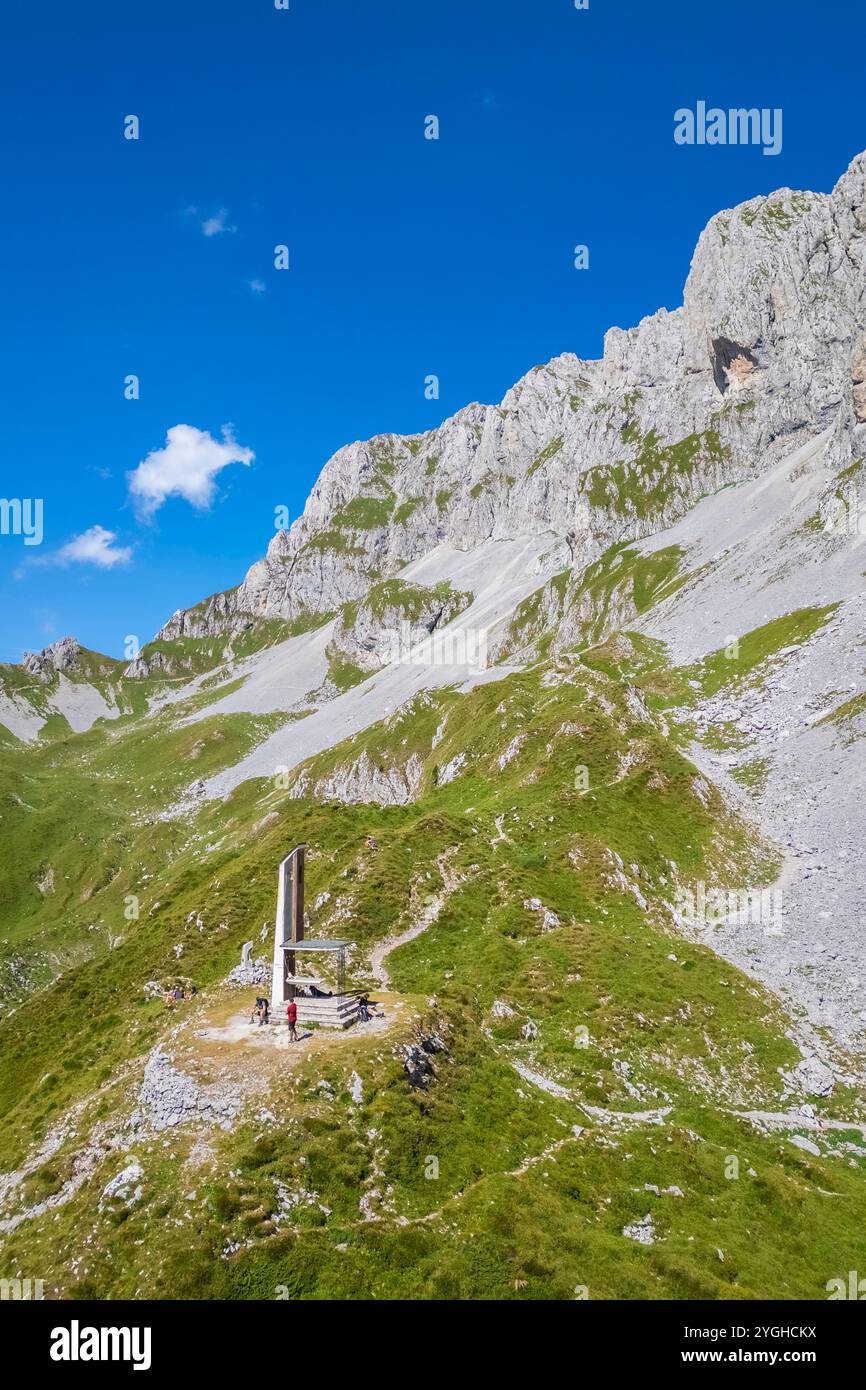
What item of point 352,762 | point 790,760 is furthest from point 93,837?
point 790,760

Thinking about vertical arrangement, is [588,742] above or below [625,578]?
below

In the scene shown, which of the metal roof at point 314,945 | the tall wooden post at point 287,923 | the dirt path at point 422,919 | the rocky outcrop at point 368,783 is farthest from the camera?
the rocky outcrop at point 368,783

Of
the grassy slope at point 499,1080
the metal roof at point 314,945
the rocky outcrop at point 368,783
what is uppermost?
the rocky outcrop at point 368,783

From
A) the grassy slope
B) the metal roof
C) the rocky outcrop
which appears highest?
the rocky outcrop

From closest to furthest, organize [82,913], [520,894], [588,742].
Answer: [520,894] < [588,742] < [82,913]

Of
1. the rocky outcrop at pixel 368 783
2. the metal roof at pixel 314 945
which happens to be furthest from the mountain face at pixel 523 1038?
the rocky outcrop at pixel 368 783

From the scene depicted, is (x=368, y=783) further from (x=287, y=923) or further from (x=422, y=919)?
(x=287, y=923)

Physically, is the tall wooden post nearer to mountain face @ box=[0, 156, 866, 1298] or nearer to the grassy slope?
mountain face @ box=[0, 156, 866, 1298]

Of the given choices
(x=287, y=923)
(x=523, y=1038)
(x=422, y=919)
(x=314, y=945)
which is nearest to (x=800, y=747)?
(x=422, y=919)

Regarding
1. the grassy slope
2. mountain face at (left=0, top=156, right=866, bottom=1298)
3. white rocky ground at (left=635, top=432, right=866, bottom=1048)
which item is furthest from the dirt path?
white rocky ground at (left=635, top=432, right=866, bottom=1048)

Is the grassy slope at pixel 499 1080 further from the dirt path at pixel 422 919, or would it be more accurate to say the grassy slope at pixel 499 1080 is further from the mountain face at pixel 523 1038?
the dirt path at pixel 422 919
